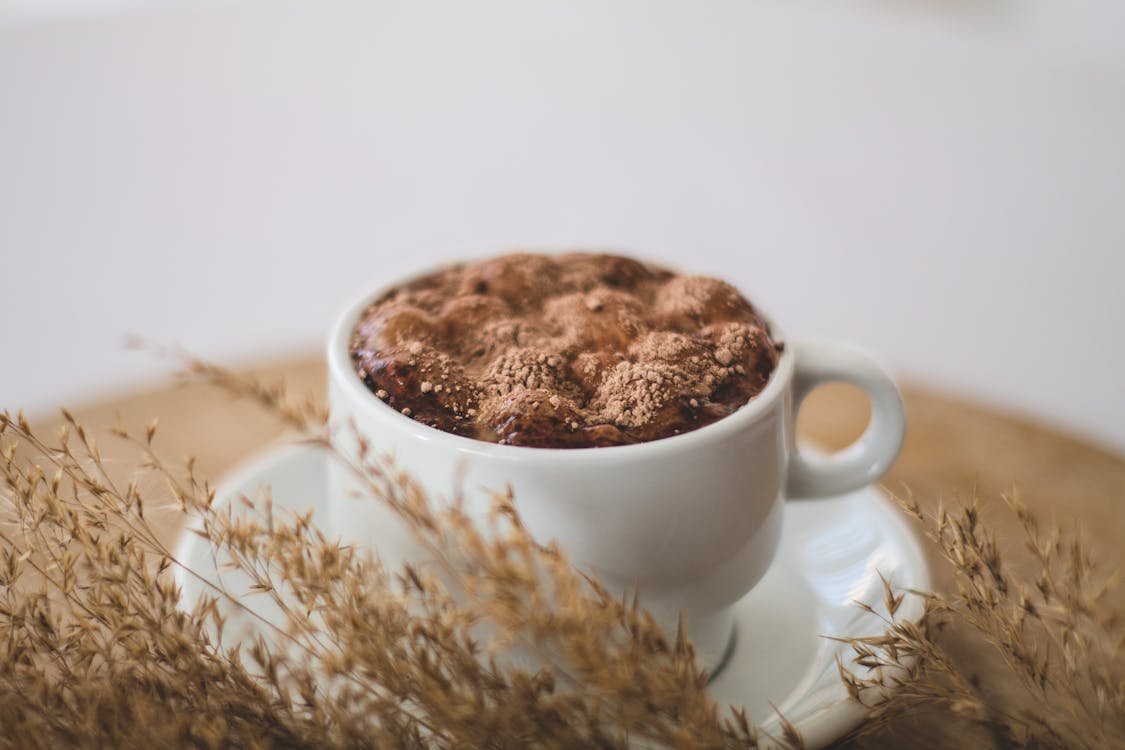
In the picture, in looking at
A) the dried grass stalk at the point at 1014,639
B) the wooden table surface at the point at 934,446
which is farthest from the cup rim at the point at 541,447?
the wooden table surface at the point at 934,446

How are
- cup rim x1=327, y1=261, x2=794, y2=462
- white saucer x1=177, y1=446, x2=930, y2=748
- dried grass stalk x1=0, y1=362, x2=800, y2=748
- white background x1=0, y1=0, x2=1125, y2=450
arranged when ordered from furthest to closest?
white background x1=0, y1=0, x2=1125, y2=450, white saucer x1=177, y1=446, x2=930, y2=748, cup rim x1=327, y1=261, x2=794, y2=462, dried grass stalk x1=0, y1=362, x2=800, y2=748

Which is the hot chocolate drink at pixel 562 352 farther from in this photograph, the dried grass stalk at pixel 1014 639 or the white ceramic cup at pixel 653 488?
the dried grass stalk at pixel 1014 639

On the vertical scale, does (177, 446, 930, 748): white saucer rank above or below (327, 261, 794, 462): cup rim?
below

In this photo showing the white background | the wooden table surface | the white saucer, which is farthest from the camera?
the white background

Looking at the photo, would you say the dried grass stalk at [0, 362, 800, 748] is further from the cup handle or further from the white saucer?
the cup handle

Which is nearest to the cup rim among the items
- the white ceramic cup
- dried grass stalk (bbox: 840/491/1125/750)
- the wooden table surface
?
the white ceramic cup

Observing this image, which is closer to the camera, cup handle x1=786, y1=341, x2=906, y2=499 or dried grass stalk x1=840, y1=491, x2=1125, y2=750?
dried grass stalk x1=840, y1=491, x2=1125, y2=750

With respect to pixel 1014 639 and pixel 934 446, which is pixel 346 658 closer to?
pixel 1014 639

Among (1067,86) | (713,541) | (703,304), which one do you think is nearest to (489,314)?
(703,304)

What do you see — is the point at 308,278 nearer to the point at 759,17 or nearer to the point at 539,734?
the point at 759,17
